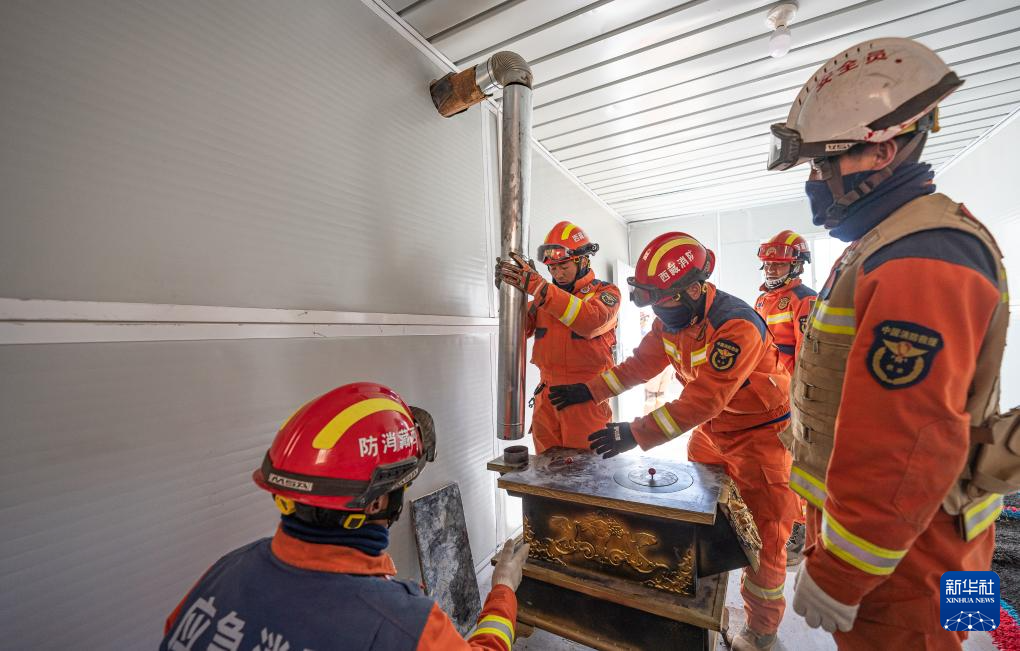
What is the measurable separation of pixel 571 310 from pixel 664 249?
689 millimetres

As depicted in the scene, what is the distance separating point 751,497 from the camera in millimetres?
2111

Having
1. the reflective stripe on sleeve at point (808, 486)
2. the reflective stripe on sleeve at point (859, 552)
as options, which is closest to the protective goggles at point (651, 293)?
the reflective stripe on sleeve at point (808, 486)

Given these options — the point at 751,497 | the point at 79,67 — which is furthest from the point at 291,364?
the point at 751,497

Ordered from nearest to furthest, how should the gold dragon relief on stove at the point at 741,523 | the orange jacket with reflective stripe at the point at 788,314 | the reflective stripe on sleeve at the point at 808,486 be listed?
the reflective stripe on sleeve at the point at 808,486, the gold dragon relief on stove at the point at 741,523, the orange jacket with reflective stripe at the point at 788,314

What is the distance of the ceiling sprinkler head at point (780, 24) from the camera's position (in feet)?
7.66

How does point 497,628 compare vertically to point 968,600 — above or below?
below

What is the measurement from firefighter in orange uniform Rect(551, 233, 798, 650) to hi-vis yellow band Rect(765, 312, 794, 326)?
5.63ft

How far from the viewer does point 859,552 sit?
3.18 feet

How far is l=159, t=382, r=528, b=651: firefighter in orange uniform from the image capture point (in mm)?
821

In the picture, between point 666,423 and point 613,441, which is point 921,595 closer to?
point 666,423

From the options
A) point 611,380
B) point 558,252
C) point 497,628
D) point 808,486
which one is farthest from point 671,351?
point 497,628

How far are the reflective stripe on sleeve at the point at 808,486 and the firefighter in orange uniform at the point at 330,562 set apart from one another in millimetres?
992

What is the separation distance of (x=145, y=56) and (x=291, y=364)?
1.17 metres

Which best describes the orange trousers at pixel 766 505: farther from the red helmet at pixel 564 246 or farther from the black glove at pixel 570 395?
the red helmet at pixel 564 246
